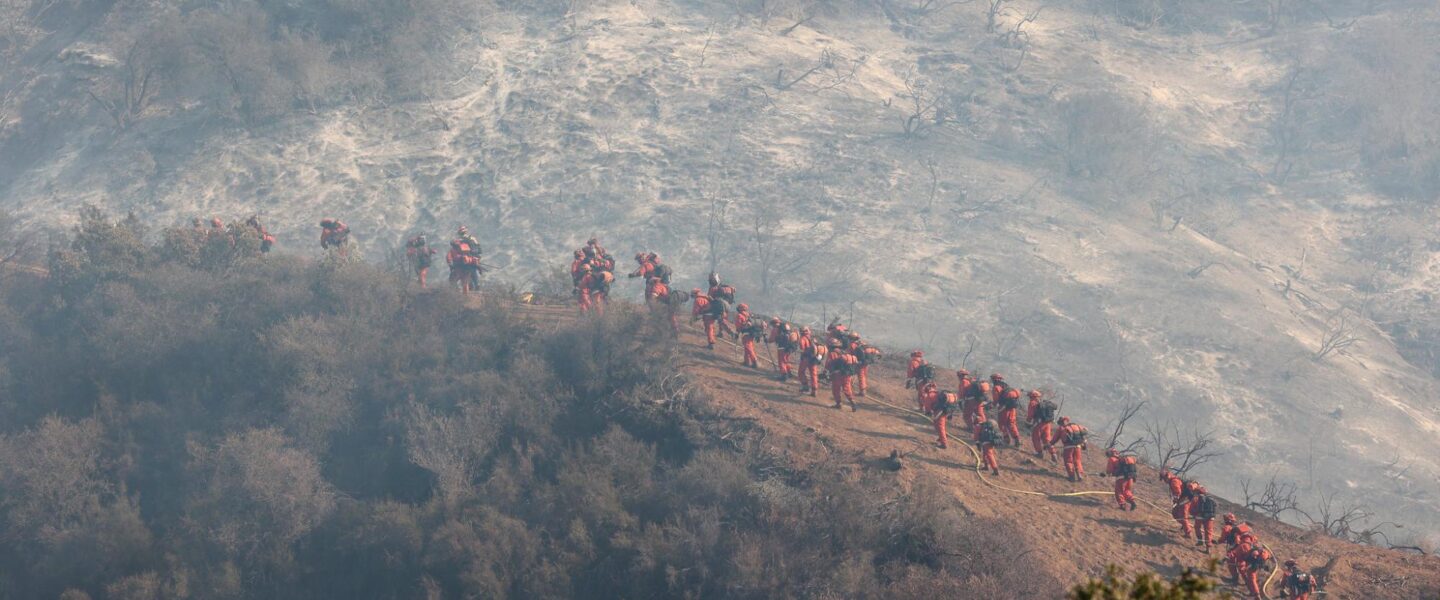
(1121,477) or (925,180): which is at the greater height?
(1121,477)

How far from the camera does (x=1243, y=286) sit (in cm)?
3070

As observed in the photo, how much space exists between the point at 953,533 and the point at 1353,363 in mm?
23430

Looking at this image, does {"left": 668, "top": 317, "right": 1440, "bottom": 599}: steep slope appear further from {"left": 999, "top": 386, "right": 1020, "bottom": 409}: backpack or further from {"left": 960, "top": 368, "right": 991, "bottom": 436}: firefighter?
{"left": 999, "top": 386, "right": 1020, "bottom": 409}: backpack

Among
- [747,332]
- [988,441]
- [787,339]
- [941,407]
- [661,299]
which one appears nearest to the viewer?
[988,441]

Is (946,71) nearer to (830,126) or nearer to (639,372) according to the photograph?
(830,126)

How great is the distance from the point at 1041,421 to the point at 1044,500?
4.52ft

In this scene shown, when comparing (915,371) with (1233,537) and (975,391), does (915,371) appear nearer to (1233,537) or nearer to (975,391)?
(975,391)

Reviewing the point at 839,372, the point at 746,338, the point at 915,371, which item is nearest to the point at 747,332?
the point at 746,338

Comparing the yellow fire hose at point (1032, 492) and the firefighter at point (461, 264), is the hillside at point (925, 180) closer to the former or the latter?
the firefighter at point (461, 264)

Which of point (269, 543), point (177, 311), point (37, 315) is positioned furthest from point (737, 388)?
point (37, 315)

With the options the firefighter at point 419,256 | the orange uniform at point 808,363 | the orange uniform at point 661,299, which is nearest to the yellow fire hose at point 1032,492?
the orange uniform at point 808,363

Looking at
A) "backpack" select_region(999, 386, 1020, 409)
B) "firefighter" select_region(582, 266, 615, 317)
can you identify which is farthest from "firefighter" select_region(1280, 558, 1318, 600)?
"firefighter" select_region(582, 266, 615, 317)

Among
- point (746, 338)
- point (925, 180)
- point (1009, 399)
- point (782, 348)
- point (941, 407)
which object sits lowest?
point (925, 180)

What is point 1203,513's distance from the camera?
1233cm
